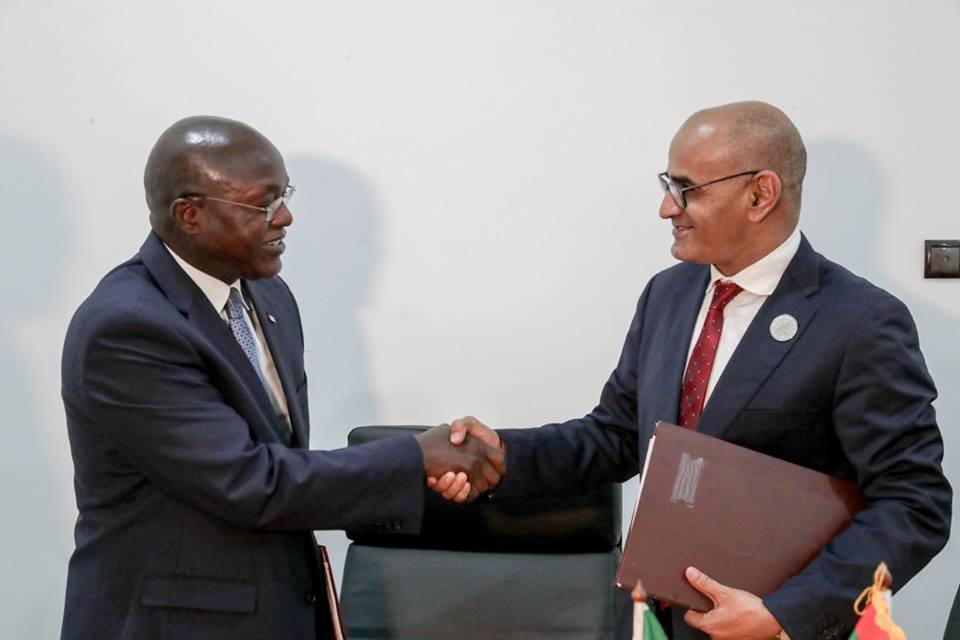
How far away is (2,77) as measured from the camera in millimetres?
2781

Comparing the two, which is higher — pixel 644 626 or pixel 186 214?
pixel 186 214

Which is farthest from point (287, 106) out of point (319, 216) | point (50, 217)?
point (50, 217)

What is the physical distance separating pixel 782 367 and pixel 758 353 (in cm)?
5

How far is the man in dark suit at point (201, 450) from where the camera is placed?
73.9 inches

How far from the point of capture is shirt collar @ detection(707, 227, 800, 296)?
202 cm

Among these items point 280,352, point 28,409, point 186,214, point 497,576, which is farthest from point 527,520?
point 28,409

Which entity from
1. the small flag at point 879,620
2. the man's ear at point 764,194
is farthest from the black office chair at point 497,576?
the small flag at point 879,620

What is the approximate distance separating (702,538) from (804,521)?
0.18m

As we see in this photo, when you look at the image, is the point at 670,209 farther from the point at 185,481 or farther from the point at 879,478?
the point at 185,481

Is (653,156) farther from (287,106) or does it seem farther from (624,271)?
(287,106)

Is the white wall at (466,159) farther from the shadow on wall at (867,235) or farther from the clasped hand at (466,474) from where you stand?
the clasped hand at (466,474)

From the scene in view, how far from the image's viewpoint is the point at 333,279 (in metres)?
2.82

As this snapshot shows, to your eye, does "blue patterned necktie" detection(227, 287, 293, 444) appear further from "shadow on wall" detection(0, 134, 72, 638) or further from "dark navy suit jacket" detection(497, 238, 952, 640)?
"shadow on wall" detection(0, 134, 72, 638)

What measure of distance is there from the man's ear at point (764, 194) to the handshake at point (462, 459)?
2.38ft
